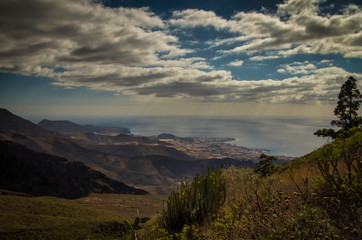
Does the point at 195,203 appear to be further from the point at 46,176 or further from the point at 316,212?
the point at 46,176

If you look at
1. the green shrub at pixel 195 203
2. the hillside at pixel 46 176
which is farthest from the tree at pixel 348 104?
the hillside at pixel 46 176

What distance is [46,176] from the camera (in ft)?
313

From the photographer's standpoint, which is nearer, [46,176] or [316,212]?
[316,212]

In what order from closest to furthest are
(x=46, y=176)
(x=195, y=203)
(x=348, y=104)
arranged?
1. (x=195, y=203)
2. (x=348, y=104)
3. (x=46, y=176)

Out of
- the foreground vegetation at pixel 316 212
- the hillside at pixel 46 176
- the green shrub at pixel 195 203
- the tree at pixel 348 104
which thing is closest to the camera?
the foreground vegetation at pixel 316 212

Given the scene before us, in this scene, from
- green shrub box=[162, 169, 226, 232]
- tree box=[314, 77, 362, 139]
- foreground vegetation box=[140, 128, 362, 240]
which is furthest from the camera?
tree box=[314, 77, 362, 139]

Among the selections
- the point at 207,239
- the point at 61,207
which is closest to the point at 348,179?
the point at 207,239

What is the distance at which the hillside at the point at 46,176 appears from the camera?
81.8m

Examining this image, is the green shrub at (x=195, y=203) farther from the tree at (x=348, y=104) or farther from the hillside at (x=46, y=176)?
the hillside at (x=46, y=176)

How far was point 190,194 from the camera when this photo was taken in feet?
26.7

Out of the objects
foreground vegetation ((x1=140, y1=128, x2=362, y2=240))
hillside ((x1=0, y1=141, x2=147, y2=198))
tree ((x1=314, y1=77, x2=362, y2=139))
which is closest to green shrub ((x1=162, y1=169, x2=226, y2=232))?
foreground vegetation ((x1=140, y1=128, x2=362, y2=240))

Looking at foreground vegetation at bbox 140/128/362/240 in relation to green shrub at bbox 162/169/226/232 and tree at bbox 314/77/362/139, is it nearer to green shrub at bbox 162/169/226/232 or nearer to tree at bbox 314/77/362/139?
green shrub at bbox 162/169/226/232

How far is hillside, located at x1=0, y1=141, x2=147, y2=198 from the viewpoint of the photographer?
81.8m

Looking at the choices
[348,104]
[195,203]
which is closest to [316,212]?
[195,203]
